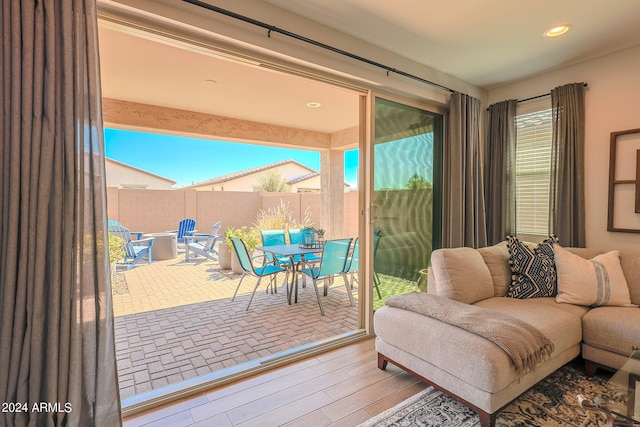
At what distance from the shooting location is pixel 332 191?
19.6ft

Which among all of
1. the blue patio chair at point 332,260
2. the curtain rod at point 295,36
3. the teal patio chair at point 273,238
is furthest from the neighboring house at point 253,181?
the curtain rod at point 295,36

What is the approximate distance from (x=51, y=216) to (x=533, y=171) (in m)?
3.94

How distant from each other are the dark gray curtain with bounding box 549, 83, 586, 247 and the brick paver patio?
2.23m

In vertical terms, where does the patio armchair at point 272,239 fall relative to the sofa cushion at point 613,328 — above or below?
above

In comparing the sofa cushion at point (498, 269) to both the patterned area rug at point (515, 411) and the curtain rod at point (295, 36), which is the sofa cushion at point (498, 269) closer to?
the patterned area rug at point (515, 411)

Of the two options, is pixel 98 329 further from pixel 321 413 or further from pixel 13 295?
pixel 321 413

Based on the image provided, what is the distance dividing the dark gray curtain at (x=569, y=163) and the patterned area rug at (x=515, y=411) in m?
1.42

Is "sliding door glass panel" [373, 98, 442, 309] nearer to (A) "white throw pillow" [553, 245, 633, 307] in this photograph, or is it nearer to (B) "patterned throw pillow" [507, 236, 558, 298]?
(B) "patterned throw pillow" [507, 236, 558, 298]

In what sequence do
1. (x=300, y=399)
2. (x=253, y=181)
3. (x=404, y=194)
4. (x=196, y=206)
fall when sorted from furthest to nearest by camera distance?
(x=253, y=181)
(x=196, y=206)
(x=404, y=194)
(x=300, y=399)

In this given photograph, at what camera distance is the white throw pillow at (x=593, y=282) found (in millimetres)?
2240

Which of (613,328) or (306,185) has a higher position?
(306,185)

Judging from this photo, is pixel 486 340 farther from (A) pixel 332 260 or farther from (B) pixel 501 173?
(B) pixel 501 173

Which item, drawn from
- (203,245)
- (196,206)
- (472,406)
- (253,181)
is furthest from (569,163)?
(253,181)

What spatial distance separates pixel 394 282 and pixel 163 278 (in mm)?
3886
